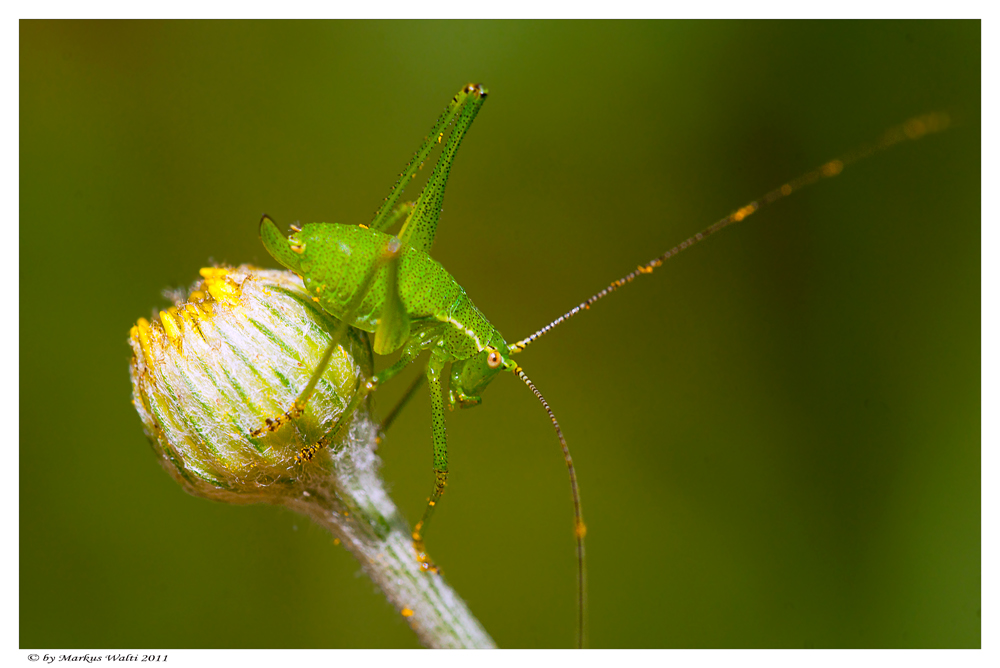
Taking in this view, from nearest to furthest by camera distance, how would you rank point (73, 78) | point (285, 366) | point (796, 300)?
point (285, 366) < point (73, 78) < point (796, 300)

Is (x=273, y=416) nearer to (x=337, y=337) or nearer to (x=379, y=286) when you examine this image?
(x=337, y=337)

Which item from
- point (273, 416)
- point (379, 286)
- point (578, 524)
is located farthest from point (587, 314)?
point (273, 416)

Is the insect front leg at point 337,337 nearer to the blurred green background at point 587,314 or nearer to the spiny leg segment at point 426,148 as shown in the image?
the spiny leg segment at point 426,148

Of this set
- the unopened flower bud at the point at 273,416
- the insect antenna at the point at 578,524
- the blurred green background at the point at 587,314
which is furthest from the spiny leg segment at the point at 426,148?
the blurred green background at the point at 587,314

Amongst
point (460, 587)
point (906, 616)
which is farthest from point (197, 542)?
point (906, 616)

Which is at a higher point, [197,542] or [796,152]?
[197,542]

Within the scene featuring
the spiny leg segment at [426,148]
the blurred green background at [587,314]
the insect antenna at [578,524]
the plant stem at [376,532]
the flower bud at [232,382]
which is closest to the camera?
the flower bud at [232,382]

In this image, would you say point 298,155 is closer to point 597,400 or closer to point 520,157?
point 520,157
